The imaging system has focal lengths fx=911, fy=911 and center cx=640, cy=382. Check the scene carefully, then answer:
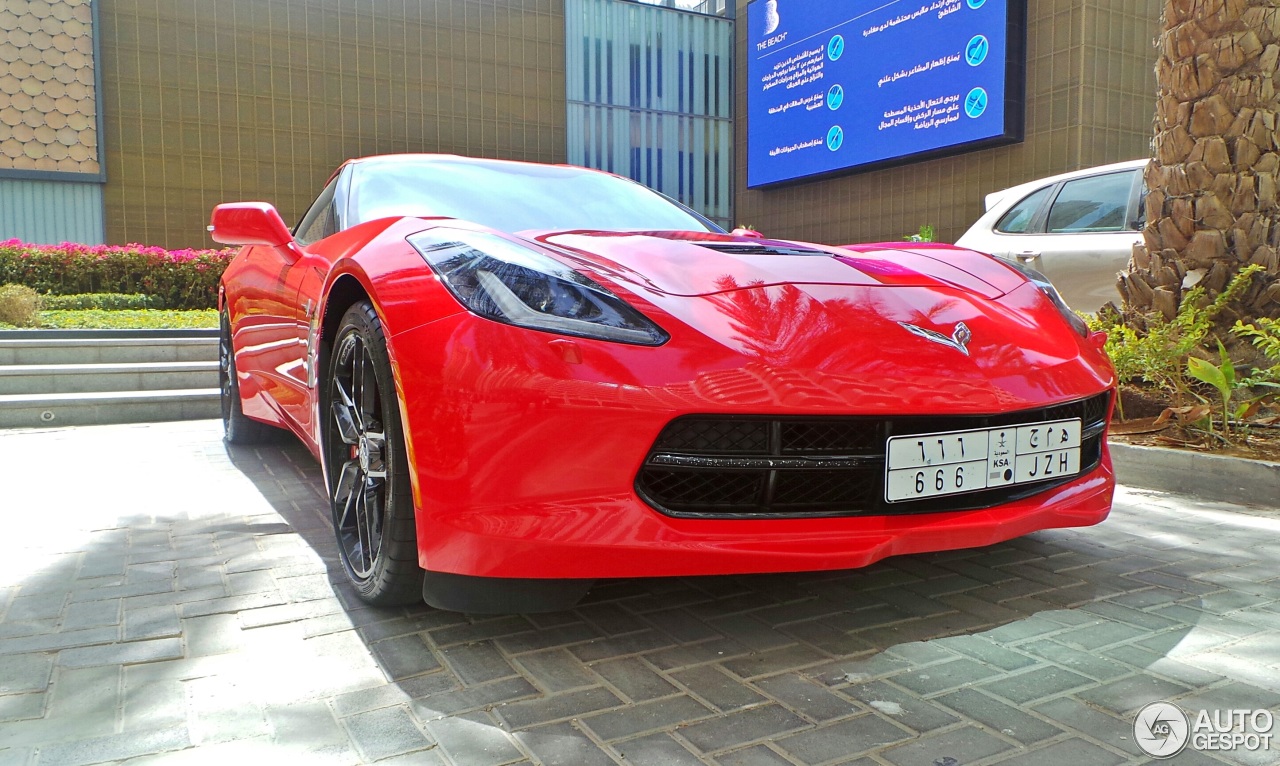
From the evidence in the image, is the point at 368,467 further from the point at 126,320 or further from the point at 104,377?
the point at 126,320

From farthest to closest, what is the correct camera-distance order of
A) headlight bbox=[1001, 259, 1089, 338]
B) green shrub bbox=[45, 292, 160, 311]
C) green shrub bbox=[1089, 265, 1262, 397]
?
green shrub bbox=[45, 292, 160, 311], green shrub bbox=[1089, 265, 1262, 397], headlight bbox=[1001, 259, 1089, 338]

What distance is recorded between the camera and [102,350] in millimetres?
7141

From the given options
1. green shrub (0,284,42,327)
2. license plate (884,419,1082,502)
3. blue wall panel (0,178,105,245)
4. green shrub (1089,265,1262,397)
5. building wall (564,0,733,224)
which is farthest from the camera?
building wall (564,0,733,224)

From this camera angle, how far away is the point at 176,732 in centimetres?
163

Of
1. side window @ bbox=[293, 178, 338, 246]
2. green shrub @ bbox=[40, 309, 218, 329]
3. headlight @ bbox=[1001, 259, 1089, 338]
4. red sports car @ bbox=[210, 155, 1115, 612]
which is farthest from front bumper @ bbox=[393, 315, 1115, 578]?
green shrub @ bbox=[40, 309, 218, 329]

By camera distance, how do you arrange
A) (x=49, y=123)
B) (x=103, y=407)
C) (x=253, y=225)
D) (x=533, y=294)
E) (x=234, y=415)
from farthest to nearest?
(x=49, y=123) → (x=103, y=407) → (x=234, y=415) → (x=253, y=225) → (x=533, y=294)

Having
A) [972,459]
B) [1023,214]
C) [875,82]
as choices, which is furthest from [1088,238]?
[875,82]

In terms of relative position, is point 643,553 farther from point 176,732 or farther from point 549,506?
point 176,732

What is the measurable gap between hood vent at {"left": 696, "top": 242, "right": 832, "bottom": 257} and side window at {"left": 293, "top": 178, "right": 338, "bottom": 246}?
1333mm

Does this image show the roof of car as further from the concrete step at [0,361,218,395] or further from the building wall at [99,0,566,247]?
the building wall at [99,0,566,247]

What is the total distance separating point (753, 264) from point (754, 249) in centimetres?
27

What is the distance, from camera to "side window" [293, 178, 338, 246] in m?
3.20

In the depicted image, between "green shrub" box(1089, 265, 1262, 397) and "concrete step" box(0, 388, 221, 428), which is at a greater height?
"green shrub" box(1089, 265, 1262, 397)

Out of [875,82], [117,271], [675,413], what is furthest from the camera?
[875,82]
